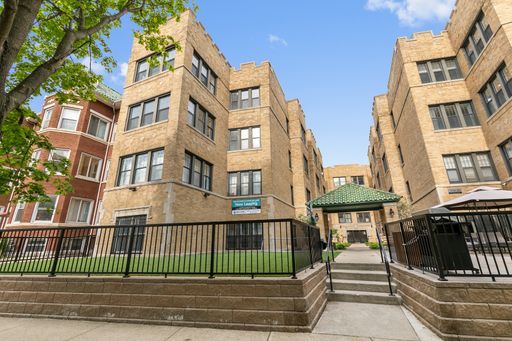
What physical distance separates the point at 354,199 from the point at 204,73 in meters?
14.2

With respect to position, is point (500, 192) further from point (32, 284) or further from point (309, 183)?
point (309, 183)

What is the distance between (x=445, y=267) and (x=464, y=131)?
15420 mm

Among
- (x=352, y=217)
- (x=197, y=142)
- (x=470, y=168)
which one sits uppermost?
(x=197, y=142)

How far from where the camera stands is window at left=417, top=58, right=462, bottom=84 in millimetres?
16978

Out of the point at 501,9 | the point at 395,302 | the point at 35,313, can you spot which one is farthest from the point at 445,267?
the point at 501,9

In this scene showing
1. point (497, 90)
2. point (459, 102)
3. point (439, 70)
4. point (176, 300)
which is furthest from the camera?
point (439, 70)

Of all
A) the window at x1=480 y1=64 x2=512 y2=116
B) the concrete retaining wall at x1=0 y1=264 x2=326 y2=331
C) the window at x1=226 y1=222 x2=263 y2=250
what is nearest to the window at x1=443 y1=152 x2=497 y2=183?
the window at x1=480 y1=64 x2=512 y2=116

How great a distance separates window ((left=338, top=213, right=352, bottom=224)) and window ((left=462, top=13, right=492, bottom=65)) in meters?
32.1

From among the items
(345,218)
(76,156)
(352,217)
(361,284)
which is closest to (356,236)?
(352,217)

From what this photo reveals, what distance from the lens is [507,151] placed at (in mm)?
13484

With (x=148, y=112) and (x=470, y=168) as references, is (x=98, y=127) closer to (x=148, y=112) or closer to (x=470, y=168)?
(x=148, y=112)

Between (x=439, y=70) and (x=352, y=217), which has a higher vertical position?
(x=439, y=70)

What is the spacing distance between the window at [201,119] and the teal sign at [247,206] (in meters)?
5.54

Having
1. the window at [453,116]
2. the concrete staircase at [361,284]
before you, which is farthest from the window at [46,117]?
the window at [453,116]
